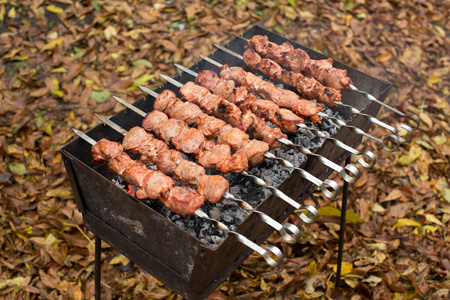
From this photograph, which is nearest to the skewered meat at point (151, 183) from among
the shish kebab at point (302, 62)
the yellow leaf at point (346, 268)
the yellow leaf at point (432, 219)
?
the shish kebab at point (302, 62)

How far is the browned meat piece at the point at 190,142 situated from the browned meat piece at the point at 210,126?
85 mm

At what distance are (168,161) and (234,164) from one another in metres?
0.43

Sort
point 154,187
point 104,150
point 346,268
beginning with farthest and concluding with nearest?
point 346,268
point 104,150
point 154,187

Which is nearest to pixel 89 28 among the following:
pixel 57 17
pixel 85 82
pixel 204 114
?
pixel 57 17

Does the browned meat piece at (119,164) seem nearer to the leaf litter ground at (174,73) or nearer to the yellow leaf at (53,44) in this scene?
the leaf litter ground at (174,73)

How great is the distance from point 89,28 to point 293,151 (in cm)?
433

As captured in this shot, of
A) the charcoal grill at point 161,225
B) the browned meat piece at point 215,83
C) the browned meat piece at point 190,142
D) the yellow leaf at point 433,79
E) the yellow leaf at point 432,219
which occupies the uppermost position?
the browned meat piece at point 215,83

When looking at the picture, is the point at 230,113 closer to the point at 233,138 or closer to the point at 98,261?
the point at 233,138

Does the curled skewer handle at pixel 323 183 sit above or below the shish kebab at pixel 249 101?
above

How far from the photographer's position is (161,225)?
2.39 m

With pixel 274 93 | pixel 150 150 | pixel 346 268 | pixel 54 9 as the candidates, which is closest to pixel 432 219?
pixel 346 268

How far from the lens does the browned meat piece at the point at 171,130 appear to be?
3.00m

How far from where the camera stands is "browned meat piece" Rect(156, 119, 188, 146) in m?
3.00

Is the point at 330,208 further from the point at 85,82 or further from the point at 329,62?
the point at 85,82
